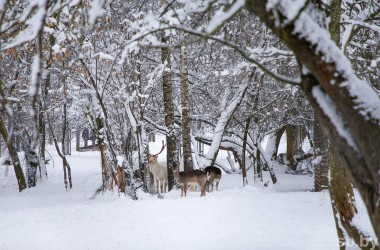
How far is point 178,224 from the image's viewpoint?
738 centimetres

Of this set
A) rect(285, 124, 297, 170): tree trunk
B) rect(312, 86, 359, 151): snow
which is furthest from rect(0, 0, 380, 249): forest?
rect(285, 124, 297, 170): tree trunk

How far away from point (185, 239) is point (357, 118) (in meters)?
4.90

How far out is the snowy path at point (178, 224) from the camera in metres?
6.43

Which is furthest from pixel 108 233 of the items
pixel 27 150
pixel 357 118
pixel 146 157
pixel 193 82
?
pixel 27 150

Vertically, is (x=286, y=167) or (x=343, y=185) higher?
(x=343, y=185)

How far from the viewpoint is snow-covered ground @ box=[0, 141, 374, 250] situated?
643cm

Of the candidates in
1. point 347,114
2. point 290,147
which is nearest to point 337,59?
point 347,114

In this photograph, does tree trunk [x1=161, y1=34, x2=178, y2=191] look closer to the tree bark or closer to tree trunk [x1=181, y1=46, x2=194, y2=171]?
tree trunk [x1=181, y1=46, x2=194, y2=171]

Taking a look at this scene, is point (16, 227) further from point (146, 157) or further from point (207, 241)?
point (146, 157)

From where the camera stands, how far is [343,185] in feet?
14.5

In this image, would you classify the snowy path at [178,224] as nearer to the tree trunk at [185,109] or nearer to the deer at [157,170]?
the tree trunk at [185,109]

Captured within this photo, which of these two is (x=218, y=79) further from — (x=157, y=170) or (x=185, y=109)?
(x=157, y=170)

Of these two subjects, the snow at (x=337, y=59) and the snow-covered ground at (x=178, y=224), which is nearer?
the snow at (x=337, y=59)

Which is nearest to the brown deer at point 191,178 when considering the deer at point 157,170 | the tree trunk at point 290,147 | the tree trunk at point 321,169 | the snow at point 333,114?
the tree trunk at point 321,169
